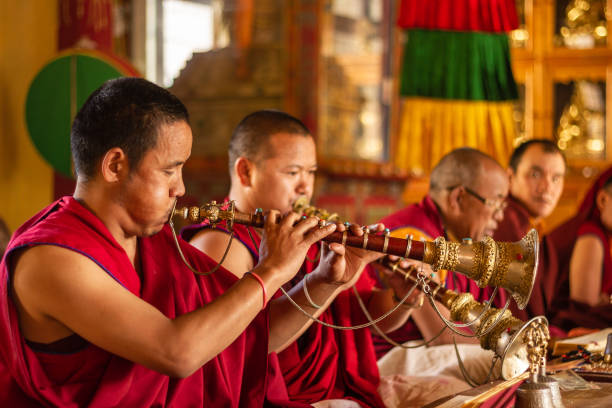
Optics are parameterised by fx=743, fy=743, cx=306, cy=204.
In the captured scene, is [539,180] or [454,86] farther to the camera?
[454,86]

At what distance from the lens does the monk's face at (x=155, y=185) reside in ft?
5.60

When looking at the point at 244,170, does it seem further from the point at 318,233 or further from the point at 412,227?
the point at 318,233

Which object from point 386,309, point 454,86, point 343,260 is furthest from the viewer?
point 454,86

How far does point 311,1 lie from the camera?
20.0ft

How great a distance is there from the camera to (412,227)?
130 inches

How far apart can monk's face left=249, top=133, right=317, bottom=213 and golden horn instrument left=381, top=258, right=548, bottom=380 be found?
1.54 ft

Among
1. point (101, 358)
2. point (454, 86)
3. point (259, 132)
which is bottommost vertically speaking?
point (101, 358)

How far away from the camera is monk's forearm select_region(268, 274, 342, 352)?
89.4 inches

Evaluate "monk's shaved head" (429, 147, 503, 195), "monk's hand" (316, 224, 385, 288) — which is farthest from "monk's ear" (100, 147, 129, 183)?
"monk's shaved head" (429, 147, 503, 195)

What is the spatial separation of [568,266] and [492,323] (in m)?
2.52

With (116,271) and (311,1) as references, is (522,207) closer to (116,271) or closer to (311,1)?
(311,1)

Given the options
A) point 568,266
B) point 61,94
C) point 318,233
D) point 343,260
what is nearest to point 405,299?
point 343,260

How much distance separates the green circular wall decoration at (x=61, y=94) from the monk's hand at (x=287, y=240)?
3016mm

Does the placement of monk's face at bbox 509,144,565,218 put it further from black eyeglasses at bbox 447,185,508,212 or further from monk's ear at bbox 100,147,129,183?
monk's ear at bbox 100,147,129,183
